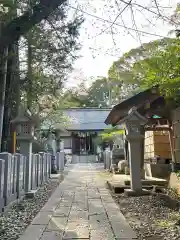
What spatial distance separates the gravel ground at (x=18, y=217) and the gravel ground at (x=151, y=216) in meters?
1.76

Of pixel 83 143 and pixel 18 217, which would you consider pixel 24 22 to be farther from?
pixel 83 143

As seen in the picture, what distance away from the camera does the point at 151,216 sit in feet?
19.0

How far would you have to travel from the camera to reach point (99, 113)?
1479 inches

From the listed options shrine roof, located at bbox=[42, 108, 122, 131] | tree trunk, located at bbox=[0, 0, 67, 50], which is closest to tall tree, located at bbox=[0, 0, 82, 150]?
tree trunk, located at bbox=[0, 0, 67, 50]

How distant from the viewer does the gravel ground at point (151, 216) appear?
460cm

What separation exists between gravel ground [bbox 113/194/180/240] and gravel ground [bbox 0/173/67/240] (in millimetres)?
1759

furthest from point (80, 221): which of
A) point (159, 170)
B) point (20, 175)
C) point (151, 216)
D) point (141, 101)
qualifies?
point (159, 170)

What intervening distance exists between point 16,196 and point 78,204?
1.40 m

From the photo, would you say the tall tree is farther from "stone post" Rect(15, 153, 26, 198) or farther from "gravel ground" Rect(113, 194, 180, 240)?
"gravel ground" Rect(113, 194, 180, 240)

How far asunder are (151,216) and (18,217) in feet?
7.93

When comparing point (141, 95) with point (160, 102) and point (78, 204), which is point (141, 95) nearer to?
point (160, 102)

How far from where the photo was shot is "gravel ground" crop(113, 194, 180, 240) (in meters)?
4.60

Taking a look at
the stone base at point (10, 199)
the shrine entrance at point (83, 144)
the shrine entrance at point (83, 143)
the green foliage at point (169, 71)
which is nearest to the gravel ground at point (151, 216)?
the stone base at point (10, 199)

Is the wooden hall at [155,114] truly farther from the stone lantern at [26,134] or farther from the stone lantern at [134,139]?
the stone lantern at [26,134]
